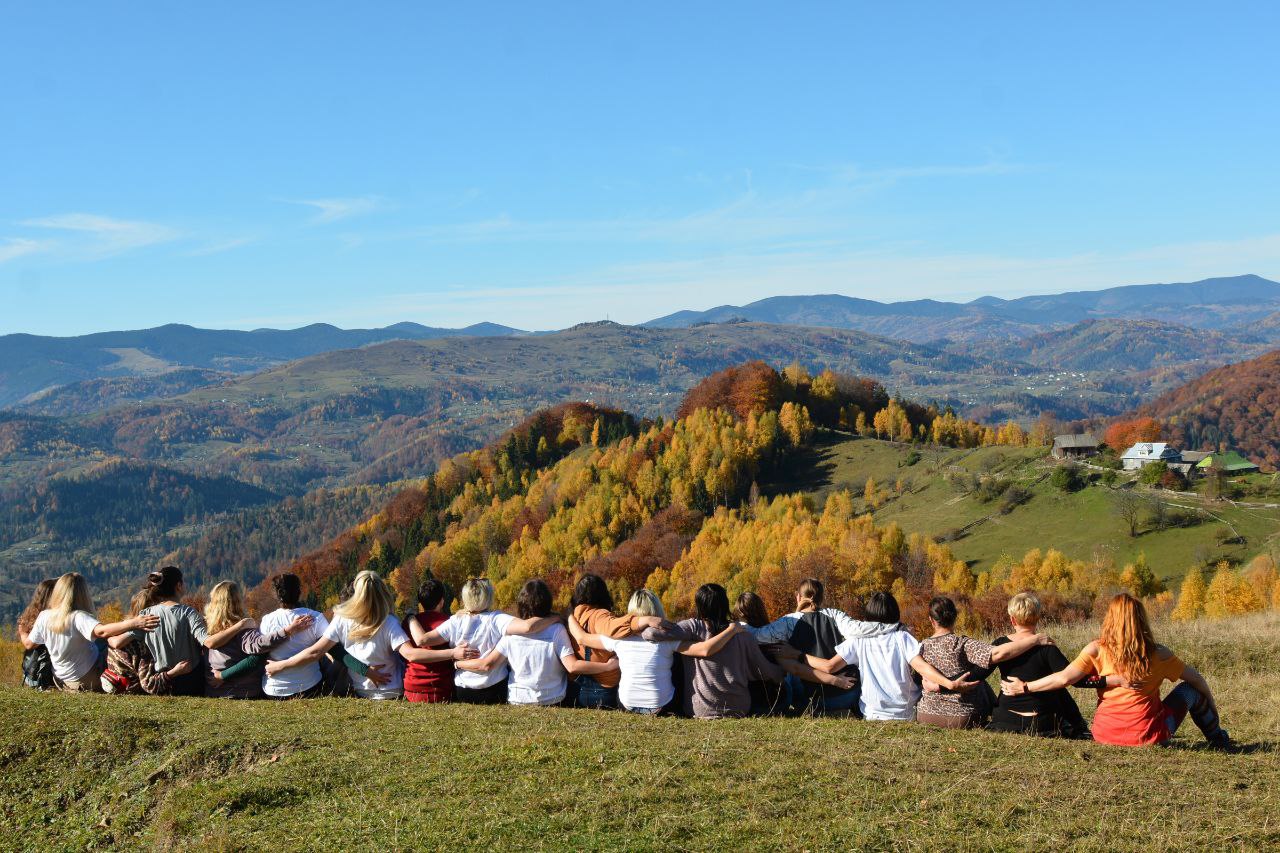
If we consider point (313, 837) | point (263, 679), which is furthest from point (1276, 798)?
point (263, 679)

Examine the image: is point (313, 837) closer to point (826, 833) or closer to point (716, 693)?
point (826, 833)

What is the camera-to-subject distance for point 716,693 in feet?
46.3

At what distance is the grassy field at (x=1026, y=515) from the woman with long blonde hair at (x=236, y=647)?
3630 inches

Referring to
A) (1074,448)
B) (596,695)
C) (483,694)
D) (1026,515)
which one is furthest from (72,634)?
(1074,448)

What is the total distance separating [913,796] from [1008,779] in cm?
136

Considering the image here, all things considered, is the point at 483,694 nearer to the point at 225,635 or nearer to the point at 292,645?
the point at 292,645

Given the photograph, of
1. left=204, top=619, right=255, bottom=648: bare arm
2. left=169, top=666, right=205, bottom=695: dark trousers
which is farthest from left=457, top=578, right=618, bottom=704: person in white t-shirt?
left=169, top=666, right=205, bottom=695: dark trousers

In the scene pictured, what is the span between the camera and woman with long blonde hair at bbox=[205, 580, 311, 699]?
15.1 meters

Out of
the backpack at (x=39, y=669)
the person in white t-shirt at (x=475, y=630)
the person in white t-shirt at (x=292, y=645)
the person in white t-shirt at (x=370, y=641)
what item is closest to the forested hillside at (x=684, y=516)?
the person in white t-shirt at (x=475, y=630)

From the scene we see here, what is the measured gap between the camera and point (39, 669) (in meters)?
17.1

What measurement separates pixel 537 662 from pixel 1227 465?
145 m

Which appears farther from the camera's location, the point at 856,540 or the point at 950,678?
the point at 856,540

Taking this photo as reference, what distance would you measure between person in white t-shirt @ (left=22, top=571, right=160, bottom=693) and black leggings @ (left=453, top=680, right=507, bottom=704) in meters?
5.32

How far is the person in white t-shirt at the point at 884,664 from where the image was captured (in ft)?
45.3
